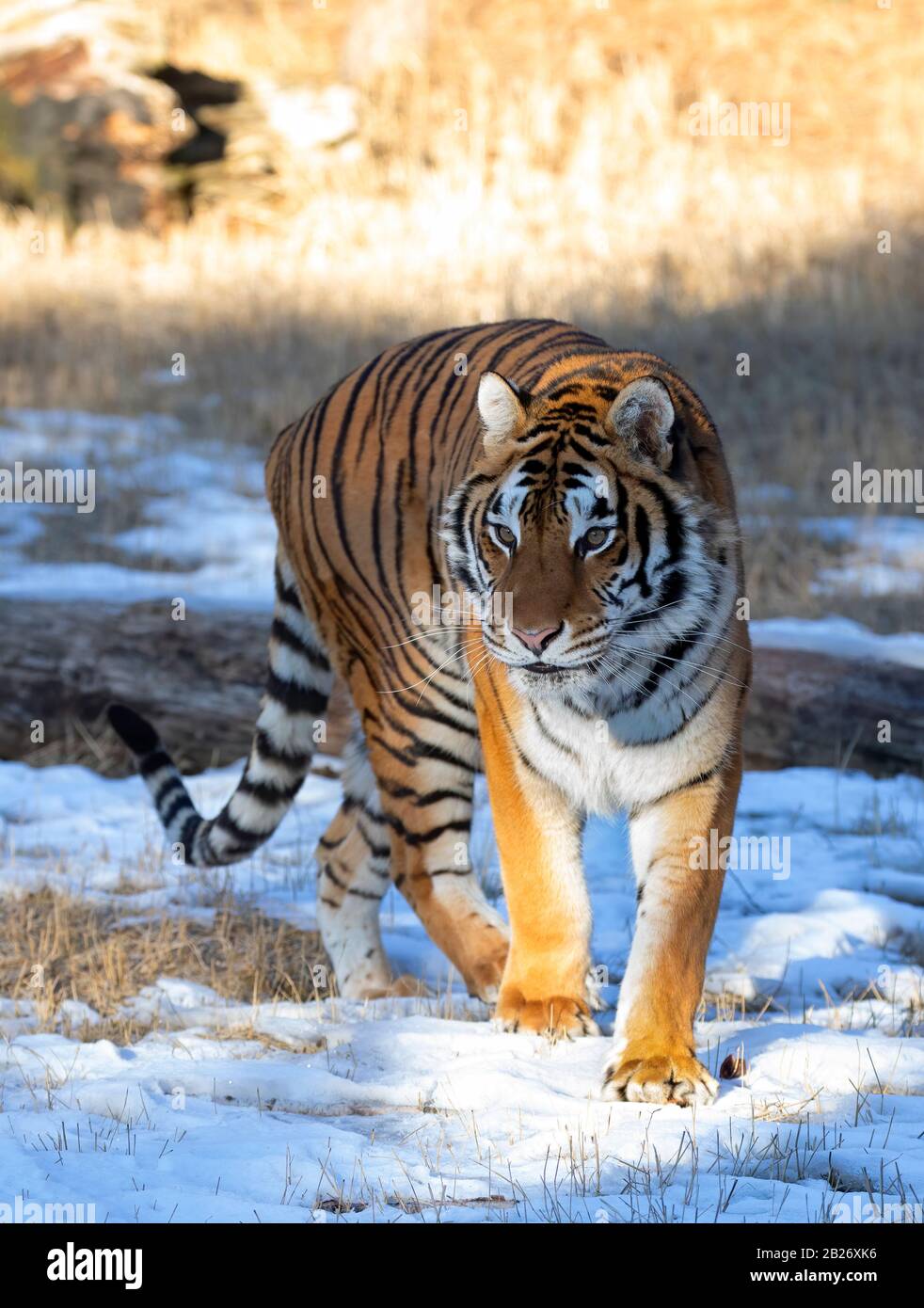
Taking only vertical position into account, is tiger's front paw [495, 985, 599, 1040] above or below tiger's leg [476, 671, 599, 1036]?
below

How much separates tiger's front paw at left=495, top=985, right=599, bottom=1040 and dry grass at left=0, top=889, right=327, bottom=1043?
67cm

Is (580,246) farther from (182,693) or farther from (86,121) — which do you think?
(182,693)

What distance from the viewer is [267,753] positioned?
4883 mm

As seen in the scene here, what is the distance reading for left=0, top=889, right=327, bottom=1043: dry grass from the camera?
4.21 meters

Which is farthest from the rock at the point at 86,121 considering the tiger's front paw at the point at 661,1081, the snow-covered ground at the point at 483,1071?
the tiger's front paw at the point at 661,1081

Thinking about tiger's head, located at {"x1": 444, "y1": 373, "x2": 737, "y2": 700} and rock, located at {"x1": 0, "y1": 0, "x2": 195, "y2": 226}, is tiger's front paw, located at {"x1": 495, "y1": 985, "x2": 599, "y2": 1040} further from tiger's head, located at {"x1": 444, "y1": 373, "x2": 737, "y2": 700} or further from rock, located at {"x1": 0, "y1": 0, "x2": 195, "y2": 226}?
rock, located at {"x1": 0, "y1": 0, "x2": 195, "y2": 226}

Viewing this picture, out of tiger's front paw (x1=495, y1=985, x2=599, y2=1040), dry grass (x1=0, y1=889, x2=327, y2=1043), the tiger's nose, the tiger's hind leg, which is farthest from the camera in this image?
the tiger's hind leg

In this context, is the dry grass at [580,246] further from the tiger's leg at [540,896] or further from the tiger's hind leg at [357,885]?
the tiger's leg at [540,896]

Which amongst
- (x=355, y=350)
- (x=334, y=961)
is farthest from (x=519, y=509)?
(x=355, y=350)

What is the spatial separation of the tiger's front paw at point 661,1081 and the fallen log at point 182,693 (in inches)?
112

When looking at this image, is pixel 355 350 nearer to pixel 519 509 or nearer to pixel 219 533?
pixel 219 533

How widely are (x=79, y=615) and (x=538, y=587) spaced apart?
11.8 ft

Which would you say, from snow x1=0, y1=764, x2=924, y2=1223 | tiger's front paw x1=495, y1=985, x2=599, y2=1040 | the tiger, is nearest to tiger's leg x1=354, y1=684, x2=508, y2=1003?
the tiger

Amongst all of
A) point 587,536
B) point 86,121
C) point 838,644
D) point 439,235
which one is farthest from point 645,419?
point 86,121
